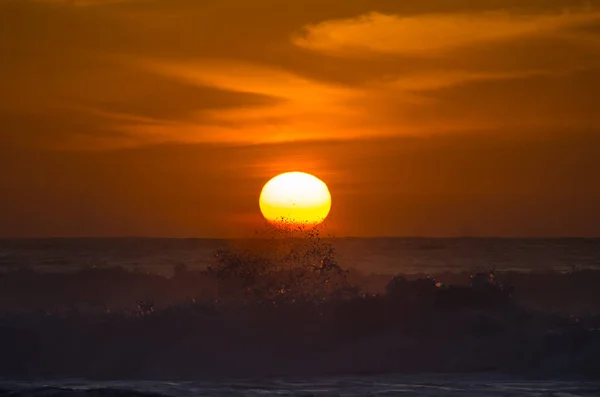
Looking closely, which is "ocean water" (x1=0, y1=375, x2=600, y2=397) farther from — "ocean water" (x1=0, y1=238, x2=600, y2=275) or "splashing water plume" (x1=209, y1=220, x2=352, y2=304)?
"ocean water" (x1=0, y1=238, x2=600, y2=275)

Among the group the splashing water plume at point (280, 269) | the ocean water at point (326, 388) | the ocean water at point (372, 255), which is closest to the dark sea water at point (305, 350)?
the ocean water at point (326, 388)

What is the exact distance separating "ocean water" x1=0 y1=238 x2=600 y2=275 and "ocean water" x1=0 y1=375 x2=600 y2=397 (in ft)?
83.1

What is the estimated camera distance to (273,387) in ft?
40.3

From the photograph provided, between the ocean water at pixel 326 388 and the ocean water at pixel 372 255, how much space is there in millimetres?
25338

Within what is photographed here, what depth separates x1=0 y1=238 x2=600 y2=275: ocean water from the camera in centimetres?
4116

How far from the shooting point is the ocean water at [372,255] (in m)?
41.2

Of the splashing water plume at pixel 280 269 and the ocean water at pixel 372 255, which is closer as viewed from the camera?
the splashing water plume at pixel 280 269

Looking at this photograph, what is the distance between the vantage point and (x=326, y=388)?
12305 millimetres

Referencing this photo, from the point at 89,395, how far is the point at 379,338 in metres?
6.57

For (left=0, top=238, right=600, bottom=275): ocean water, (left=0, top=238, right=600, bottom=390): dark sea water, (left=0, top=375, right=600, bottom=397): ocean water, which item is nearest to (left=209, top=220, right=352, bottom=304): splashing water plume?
(left=0, top=238, right=600, bottom=390): dark sea water

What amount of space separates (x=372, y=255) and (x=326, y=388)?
3772cm

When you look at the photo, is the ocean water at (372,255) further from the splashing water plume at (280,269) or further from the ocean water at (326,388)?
the ocean water at (326,388)

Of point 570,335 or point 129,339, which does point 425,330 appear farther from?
point 129,339

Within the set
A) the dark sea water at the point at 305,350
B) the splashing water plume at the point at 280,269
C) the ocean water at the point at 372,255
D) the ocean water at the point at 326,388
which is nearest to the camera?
the ocean water at the point at 326,388
